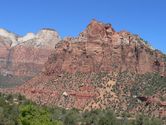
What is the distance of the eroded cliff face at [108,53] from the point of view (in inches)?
7087

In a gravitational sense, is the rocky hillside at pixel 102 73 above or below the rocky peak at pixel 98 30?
below

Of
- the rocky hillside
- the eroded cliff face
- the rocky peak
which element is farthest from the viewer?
the rocky peak

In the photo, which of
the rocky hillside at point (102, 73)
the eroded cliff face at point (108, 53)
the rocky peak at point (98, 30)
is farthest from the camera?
the rocky peak at point (98, 30)

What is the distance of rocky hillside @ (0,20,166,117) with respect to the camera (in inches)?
6609

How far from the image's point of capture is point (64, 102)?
17312 cm

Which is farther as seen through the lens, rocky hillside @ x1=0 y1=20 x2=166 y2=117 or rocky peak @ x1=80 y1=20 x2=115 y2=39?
rocky peak @ x1=80 y1=20 x2=115 y2=39

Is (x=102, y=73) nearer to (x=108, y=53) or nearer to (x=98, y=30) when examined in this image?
(x=108, y=53)

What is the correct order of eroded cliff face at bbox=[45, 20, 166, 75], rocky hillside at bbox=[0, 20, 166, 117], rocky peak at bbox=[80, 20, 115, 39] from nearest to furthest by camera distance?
1. rocky hillside at bbox=[0, 20, 166, 117]
2. eroded cliff face at bbox=[45, 20, 166, 75]
3. rocky peak at bbox=[80, 20, 115, 39]

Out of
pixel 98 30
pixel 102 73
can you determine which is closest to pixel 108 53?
pixel 102 73

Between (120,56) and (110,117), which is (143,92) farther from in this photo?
(110,117)

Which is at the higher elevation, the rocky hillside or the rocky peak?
the rocky peak

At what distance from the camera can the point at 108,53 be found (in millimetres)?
181000

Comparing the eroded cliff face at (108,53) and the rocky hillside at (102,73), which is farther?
the eroded cliff face at (108,53)

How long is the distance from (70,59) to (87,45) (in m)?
8.78
